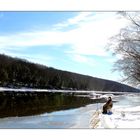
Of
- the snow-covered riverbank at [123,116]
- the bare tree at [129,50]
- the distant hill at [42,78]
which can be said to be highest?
the bare tree at [129,50]

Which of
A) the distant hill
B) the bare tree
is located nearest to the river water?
the distant hill

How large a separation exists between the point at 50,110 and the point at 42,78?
344mm

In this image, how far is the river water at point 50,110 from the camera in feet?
19.8

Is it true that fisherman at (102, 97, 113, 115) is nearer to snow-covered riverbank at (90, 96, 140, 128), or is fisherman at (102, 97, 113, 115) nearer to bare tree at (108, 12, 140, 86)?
snow-covered riverbank at (90, 96, 140, 128)

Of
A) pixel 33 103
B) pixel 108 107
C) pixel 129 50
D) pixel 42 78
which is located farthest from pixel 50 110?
pixel 129 50

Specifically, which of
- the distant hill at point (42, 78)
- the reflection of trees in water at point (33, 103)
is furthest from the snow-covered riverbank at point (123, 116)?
the reflection of trees in water at point (33, 103)

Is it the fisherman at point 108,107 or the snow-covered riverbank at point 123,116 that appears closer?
the snow-covered riverbank at point 123,116

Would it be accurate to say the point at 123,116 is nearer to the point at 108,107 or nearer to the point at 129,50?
the point at 108,107

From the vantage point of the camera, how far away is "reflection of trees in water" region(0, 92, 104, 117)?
6.09m

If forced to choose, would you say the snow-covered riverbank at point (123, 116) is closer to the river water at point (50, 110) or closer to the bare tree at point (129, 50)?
the river water at point (50, 110)

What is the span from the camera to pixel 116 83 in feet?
19.9
